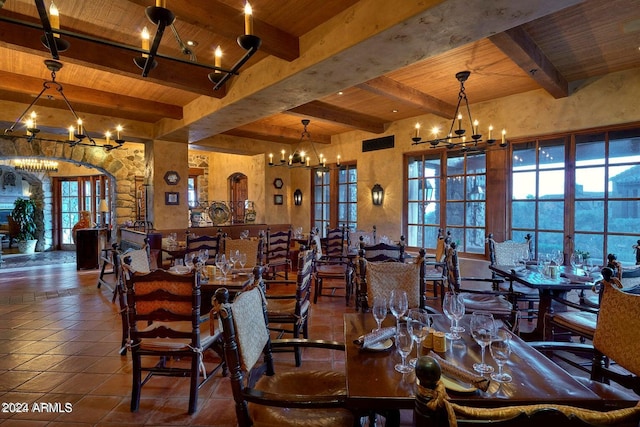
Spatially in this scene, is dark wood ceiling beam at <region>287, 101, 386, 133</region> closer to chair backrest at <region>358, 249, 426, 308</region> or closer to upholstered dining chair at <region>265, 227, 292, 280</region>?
upholstered dining chair at <region>265, 227, 292, 280</region>

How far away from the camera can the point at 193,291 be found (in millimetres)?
2072

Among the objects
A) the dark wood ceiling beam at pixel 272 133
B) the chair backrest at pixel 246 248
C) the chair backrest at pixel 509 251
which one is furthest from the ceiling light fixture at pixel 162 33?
the dark wood ceiling beam at pixel 272 133

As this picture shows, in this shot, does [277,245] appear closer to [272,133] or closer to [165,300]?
[272,133]

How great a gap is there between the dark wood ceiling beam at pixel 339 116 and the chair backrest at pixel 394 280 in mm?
3401

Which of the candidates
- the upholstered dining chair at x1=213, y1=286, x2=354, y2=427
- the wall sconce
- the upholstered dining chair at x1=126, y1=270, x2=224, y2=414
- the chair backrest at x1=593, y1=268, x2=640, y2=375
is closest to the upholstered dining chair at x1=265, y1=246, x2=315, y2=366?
the upholstered dining chair at x1=126, y1=270, x2=224, y2=414

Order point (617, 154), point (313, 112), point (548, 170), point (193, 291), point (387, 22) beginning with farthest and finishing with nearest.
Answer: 1. point (313, 112)
2. point (548, 170)
3. point (617, 154)
4. point (387, 22)
5. point (193, 291)

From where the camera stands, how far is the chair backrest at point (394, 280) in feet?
8.25

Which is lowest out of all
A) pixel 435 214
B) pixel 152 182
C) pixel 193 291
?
pixel 193 291

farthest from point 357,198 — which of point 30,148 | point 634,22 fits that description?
point 30,148

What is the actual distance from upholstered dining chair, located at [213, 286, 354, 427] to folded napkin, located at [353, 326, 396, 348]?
21cm

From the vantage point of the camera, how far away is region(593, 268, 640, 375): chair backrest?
1.61 metres

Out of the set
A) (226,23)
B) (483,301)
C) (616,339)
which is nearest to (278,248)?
(483,301)

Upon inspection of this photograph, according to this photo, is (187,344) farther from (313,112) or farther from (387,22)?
(313,112)

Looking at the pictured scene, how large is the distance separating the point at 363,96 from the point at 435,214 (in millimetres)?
2509
